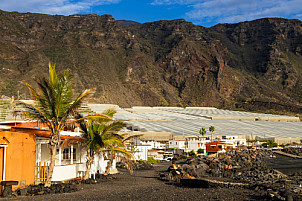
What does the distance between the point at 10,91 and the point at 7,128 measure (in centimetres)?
11393

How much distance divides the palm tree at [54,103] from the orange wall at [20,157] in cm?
79

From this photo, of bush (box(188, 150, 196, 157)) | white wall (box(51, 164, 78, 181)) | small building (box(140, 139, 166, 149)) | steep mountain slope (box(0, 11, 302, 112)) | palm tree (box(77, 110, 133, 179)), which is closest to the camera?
white wall (box(51, 164, 78, 181))

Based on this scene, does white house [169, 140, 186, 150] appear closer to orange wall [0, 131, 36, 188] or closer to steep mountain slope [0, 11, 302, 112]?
orange wall [0, 131, 36, 188]

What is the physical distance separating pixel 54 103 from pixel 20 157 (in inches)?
98.7

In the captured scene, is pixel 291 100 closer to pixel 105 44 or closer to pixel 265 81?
pixel 265 81

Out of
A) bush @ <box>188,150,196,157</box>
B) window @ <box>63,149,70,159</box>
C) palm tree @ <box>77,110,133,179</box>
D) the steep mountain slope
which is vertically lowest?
bush @ <box>188,150,196,157</box>

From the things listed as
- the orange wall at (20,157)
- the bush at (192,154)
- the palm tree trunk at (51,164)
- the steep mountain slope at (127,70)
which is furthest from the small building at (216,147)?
the steep mountain slope at (127,70)

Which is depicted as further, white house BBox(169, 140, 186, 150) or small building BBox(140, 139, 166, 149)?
small building BBox(140, 139, 166, 149)

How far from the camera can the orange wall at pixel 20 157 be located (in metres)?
13.0

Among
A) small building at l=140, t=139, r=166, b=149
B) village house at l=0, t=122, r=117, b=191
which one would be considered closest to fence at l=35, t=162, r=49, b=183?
village house at l=0, t=122, r=117, b=191

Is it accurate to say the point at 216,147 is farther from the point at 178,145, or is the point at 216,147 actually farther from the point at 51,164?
the point at 51,164

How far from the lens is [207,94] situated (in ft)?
573

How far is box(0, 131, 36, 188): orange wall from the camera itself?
12977 mm

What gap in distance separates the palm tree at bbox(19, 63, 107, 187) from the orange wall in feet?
2.58
